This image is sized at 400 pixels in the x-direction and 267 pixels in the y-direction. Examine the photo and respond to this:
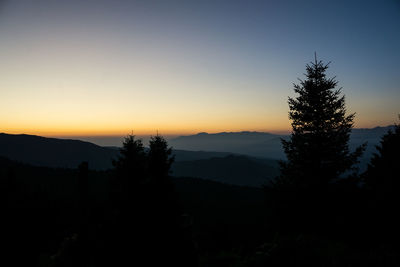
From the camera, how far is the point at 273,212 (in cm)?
1188

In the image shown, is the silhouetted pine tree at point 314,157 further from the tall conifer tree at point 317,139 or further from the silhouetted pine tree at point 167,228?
the silhouetted pine tree at point 167,228

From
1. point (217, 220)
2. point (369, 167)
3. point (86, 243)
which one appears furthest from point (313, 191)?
point (217, 220)

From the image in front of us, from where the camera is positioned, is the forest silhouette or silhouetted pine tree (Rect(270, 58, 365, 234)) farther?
silhouetted pine tree (Rect(270, 58, 365, 234))

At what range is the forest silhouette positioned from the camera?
454 centimetres

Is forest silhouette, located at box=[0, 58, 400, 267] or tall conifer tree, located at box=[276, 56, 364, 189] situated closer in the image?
forest silhouette, located at box=[0, 58, 400, 267]

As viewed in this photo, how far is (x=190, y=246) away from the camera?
15.2 feet

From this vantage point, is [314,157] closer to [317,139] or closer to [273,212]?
[317,139]

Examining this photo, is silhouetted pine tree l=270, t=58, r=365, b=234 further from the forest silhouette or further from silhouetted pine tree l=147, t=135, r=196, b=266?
silhouetted pine tree l=147, t=135, r=196, b=266

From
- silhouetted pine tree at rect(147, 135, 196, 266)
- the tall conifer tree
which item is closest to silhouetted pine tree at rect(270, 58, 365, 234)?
the tall conifer tree

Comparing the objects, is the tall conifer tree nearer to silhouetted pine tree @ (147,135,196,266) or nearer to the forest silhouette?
the forest silhouette

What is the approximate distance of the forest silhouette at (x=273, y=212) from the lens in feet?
14.9

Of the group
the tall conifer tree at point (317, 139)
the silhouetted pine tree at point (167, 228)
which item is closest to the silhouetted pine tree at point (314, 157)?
the tall conifer tree at point (317, 139)

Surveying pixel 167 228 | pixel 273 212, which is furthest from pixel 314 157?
pixel 167 228

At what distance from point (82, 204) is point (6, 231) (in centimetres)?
344
